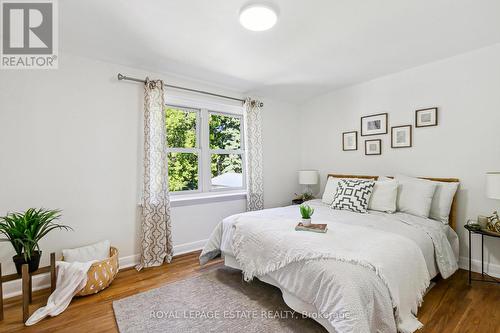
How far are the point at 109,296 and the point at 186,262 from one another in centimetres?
89

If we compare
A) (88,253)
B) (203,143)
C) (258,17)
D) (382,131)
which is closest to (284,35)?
(258,17)

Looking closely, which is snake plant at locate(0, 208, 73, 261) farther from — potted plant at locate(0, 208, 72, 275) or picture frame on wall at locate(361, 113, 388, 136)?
picture frame on wall at locate(361, 113, 388, 136)

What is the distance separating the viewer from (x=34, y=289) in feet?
7.36

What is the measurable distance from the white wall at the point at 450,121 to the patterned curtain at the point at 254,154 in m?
1.44

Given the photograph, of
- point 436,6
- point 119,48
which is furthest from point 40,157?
point 436,6

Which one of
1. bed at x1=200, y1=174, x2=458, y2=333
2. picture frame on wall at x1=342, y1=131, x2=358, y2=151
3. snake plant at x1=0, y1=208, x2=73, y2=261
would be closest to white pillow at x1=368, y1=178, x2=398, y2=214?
bed at x1=200, y1=174, x2=458, y2=333

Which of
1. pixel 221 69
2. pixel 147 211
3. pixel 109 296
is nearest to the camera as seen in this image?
pixel 109 296

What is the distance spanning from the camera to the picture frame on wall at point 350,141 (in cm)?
362

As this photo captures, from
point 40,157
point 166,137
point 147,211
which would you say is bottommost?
point 147,211

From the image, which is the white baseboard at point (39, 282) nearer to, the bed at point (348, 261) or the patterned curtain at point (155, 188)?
the patterned curtain at point (155, 188)

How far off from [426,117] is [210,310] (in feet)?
10.6

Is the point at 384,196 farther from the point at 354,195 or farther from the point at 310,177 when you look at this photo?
the point at 310,177

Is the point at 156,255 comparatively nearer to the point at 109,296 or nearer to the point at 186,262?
the point at 186,262

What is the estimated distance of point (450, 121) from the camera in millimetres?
2686
